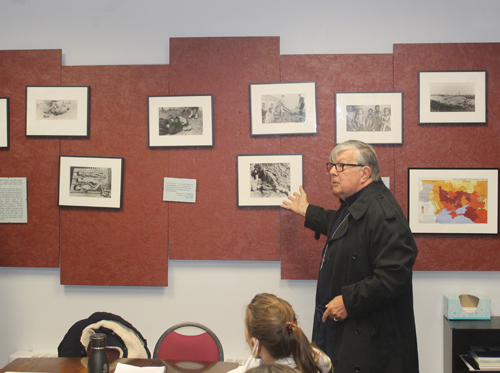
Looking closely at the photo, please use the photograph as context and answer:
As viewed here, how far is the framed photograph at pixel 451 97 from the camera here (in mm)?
2990

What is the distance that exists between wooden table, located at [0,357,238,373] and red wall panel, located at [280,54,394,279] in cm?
120

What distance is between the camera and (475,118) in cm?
299

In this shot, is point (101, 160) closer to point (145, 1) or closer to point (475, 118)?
point (145, 1)

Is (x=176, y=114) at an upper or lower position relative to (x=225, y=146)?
upper

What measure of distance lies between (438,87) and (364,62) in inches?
22.2

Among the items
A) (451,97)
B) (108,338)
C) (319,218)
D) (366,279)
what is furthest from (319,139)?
(108,338)

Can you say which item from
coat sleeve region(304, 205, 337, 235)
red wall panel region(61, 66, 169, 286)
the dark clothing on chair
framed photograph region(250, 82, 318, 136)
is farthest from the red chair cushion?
framed photograph region(250, 82, 318, 136)

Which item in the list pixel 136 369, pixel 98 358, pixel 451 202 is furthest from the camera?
pixel 451 202

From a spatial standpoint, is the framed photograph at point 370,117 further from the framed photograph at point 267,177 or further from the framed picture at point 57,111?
the framed picture at point 57,111

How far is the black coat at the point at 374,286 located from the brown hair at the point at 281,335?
0.59 m

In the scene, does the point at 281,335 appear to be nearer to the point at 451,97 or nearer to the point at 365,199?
the point at 365,199

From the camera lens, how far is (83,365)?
1961 mm

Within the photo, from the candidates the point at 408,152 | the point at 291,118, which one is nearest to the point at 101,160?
the point at 291,118

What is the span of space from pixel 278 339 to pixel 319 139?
175 centimetres
